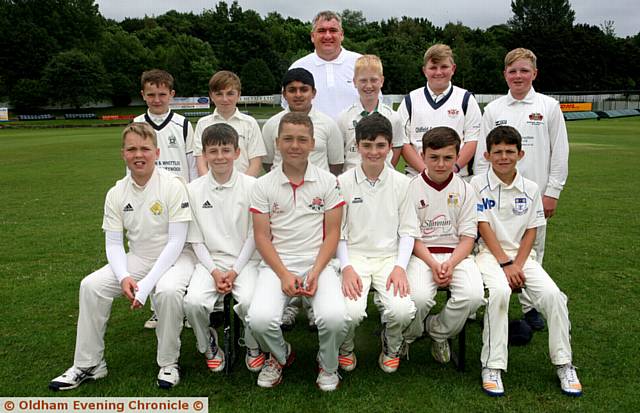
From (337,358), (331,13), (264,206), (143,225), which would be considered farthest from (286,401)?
(331,13)

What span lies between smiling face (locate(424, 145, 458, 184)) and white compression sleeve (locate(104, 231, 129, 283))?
A: 2.46 metres

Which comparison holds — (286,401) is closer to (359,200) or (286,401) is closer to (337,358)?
(337,358)

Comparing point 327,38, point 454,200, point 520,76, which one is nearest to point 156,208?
point 454,200

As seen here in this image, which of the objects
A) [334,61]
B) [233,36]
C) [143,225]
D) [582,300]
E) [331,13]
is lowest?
[582,300]

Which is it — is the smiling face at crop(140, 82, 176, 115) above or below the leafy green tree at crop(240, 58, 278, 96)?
below

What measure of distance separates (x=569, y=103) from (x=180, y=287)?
5039 cm

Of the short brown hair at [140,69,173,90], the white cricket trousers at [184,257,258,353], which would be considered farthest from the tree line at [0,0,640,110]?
the white cricket trousers at [184,257,258,353]

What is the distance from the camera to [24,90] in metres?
62.2

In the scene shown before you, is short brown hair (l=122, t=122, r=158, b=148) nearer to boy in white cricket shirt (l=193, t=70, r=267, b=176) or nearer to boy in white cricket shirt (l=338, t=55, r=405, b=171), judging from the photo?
boy in white cricket shirt (l=193, t=70, r=267, b=176)

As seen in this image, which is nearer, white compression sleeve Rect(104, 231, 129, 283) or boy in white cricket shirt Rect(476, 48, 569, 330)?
white compression sleeve Rect(104, 231, 129, 283)

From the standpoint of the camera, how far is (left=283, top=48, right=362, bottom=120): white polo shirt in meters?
5.24

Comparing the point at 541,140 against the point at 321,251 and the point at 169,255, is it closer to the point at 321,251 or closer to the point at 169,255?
the point at 321,251

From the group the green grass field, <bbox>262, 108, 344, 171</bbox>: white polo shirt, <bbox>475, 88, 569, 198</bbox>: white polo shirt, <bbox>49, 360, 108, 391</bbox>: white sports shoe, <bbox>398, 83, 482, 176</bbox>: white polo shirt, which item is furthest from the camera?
<bbox>398, 83, 482, 176</bbox>: white polo shirt

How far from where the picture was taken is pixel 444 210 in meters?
4.14
